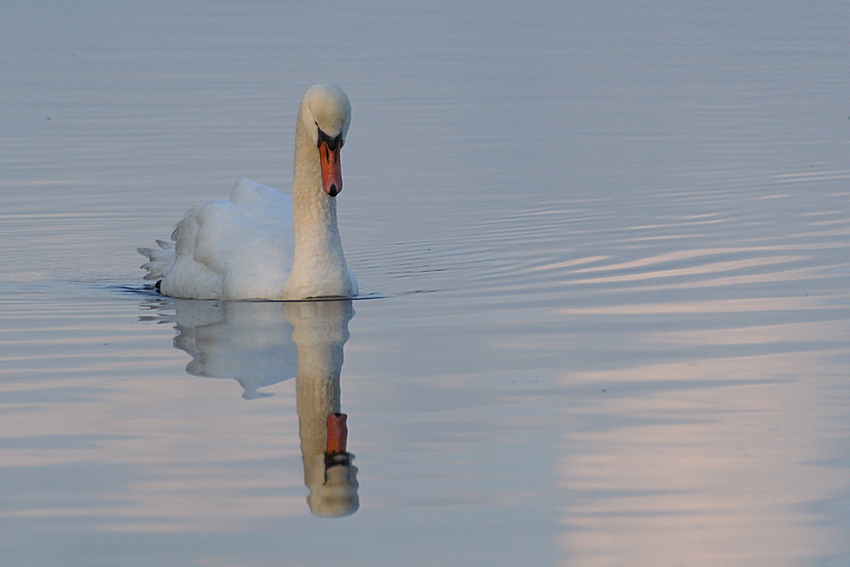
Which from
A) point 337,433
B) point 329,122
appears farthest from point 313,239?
point 337,433

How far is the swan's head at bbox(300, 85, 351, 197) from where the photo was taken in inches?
408

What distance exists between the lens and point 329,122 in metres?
10.5

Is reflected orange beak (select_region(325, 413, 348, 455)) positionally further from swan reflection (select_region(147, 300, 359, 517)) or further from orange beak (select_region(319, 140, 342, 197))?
orange beak (select_region(319, 140, 342, 197))

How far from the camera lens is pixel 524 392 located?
25.8 ft

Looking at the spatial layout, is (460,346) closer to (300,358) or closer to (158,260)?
(300,358)

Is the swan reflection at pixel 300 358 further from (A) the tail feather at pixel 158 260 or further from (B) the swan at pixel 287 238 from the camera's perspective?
(A) the tail feather at pixel 158 260

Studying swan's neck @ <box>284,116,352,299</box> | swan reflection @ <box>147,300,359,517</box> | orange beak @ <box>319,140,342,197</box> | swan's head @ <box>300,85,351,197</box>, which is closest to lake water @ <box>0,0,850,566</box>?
swan reflection @ <box>147,300,359,517</box>

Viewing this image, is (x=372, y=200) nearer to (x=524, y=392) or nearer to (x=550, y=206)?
(x=550, y=206)

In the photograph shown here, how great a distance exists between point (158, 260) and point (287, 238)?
1163 millimetres

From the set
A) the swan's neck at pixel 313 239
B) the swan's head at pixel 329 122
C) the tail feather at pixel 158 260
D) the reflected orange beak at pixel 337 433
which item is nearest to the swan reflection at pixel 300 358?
the reflected orange beak at pixel 337 433

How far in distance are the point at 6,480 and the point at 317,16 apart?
3872cm

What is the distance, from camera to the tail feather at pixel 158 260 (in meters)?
12.0

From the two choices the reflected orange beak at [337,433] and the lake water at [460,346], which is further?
the reflected orange beak at [337,433]

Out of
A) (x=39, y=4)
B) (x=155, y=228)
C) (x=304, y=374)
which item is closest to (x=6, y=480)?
(x=304, y=374)
